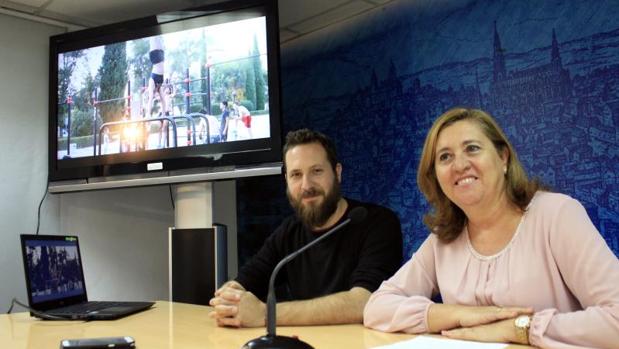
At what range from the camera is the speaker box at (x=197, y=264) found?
8.68 ft

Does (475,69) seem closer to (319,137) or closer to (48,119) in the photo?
(319,137)

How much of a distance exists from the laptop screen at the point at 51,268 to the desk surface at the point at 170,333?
4.7 inches

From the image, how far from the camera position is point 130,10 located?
123 inches

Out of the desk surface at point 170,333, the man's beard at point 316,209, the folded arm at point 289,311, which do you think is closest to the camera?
the desk surface at point 170,333

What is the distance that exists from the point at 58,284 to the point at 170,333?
0.81 meters

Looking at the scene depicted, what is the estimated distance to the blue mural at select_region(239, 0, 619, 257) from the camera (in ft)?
7.35

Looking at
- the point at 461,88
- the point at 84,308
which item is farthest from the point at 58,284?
the point at 461,88

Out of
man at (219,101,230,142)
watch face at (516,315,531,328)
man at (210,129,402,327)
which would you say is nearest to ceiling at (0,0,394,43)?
man at (219,101,230,142)

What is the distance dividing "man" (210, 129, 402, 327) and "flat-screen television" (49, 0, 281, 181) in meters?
0.38

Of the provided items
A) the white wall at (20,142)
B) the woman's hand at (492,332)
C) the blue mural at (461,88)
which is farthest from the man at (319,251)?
the white wall at (20,142)

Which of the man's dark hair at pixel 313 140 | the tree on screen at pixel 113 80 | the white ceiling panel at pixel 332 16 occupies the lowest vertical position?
the man's dark hair at pixel 313 140

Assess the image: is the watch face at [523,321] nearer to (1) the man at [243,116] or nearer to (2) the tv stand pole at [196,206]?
(1) the man at [243,116]

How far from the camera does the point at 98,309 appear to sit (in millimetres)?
1910

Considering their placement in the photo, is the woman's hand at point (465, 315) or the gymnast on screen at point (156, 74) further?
the gymnast on screen at point (156, 74)
